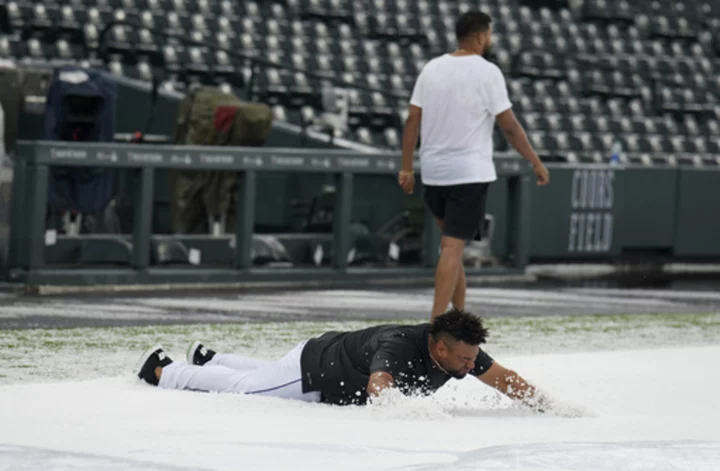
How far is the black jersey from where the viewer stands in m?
5.43

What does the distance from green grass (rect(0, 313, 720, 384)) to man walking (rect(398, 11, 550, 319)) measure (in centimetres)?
79

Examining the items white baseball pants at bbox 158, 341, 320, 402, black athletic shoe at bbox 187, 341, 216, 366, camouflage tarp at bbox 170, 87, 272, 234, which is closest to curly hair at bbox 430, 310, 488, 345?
white baseball pants at bbox 158, 341, 320, 402

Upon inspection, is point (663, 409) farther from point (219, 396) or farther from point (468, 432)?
point (219, 396)

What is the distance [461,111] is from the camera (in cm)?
818

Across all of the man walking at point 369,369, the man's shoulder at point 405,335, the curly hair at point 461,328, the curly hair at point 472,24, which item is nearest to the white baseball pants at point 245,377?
the man walking at point 369,369

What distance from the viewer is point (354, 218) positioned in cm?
1302

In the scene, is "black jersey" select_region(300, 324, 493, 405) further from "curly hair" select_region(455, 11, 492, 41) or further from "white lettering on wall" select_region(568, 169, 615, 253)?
"white lettering on wall" select_region(568, 169, 615, 253)

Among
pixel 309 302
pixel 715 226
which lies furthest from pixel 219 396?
pixel 715 226

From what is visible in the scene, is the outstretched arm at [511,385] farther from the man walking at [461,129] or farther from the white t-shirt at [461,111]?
the white t-shirt at [461,111]

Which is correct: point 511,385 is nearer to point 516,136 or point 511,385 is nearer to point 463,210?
point 463,210

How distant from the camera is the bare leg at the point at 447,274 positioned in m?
7.87

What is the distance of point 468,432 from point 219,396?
114 cm

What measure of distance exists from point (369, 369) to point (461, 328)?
1.58 feet

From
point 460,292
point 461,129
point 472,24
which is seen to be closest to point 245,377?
point 460,292
